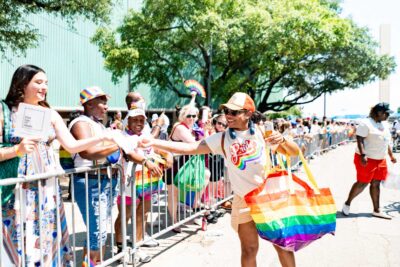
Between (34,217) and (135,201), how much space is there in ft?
4.93

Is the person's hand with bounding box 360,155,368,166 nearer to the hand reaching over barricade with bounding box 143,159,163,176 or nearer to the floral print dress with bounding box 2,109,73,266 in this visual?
the hand reaching over barricade with bounding box 143,159,163,176

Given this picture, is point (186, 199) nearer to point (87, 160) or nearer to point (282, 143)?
point (87, 160)

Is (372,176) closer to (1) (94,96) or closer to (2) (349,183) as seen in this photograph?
(2) (349,183)

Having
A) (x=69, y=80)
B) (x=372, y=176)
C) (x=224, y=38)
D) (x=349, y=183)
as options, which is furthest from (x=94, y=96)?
(x=69, y=80)

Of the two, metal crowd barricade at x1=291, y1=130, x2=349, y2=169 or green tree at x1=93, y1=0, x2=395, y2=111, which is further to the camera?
green tree at x1=93, y1=0, x2=395, y2=111

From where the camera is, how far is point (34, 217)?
10.0 ft

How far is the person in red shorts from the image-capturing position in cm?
668

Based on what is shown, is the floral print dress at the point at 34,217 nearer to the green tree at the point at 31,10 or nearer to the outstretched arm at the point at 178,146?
the outstretched arm at the point at 178,146

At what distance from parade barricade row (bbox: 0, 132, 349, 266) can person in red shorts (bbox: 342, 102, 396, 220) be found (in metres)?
2.25

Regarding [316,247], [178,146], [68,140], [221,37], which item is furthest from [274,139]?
[221,37]

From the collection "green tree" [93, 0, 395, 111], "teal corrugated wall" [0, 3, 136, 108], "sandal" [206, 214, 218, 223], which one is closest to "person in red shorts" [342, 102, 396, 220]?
"sandal" [206, 214, 218, 223]

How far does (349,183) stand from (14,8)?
965 centimetres

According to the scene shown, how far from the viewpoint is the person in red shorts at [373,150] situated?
21.9ft

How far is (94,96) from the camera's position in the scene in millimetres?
3752
